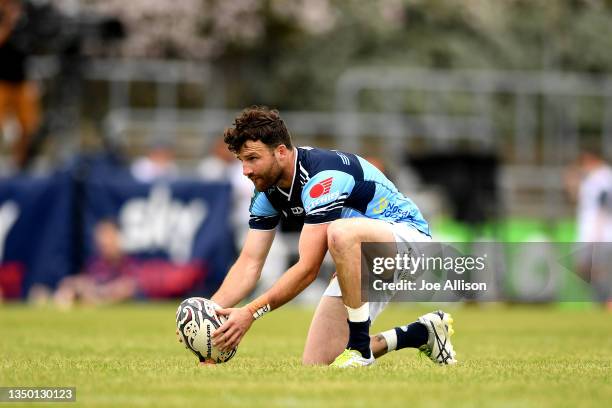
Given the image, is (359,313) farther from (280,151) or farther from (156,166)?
(156,166)

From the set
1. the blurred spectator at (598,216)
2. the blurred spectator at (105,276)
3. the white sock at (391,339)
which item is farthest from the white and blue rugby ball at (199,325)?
the blurred spectator at (598,216)

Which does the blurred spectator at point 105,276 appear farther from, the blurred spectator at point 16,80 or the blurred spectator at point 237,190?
the blurred spectator at point 16,80

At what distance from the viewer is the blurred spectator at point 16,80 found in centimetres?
2092

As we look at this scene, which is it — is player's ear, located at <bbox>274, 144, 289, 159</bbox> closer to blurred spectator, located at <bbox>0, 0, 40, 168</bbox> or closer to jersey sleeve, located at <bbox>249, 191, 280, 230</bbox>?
jersey sleeve, located at <bbox>249, 191, 280, 230</bbox>

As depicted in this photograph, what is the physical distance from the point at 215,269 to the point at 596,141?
33.5 feet

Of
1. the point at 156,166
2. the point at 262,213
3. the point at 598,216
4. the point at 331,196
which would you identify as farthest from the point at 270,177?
the point at 598,216

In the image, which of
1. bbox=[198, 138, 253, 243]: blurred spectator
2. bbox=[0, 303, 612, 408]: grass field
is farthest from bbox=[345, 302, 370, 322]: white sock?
bbox=[198, 138, 253, 243]: blurred spectator

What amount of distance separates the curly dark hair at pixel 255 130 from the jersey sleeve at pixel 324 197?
1.06 ft

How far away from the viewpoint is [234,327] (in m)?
8.09

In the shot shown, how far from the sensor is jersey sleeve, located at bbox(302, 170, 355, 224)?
8219 mm

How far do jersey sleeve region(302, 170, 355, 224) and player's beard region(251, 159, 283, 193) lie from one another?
20cm

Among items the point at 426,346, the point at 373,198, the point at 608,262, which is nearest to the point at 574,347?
the point at 426,346

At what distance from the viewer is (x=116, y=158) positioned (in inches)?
830

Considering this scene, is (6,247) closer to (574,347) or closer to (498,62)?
(574,347)
